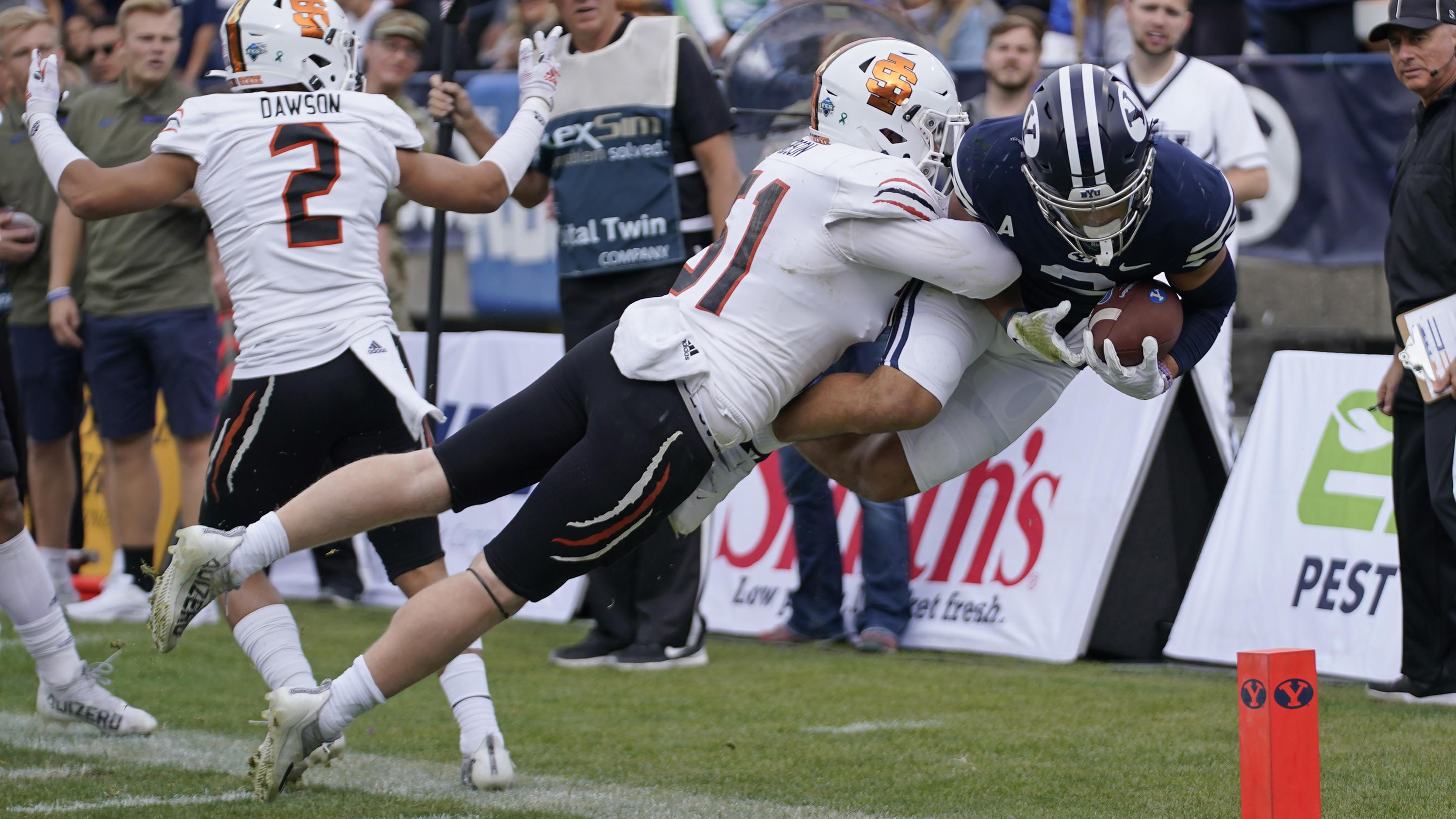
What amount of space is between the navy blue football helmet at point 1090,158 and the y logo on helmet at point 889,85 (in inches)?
14.1

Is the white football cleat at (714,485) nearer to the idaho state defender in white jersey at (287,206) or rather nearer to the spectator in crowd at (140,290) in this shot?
the idaho state defender in white jersey at (287,206)

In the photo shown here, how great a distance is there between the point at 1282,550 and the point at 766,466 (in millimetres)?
2152

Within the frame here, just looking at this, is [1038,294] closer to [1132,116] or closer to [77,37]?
[1132,116]

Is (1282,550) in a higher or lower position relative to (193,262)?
lower

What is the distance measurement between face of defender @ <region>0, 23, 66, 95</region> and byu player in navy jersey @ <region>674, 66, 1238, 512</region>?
421 centimetres

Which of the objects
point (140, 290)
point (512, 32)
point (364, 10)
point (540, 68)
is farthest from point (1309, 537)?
point (364, 10)

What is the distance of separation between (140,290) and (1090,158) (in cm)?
437

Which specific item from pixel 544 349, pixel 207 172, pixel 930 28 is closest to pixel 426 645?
pixel 207 172

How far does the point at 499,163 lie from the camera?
14.6 feet

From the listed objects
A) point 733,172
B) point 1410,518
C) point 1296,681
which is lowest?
point 1410,518

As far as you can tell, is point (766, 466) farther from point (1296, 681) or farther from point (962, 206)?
point (1296, 681)

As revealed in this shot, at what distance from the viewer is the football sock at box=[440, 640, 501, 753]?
4.14m

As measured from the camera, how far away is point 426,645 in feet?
12.1

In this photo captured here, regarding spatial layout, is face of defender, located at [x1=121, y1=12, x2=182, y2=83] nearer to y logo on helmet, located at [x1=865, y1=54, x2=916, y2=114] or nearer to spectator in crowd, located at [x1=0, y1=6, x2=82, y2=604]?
spectator in crowd, located at [x1=0, y1=6, x2=82, y2=604]
